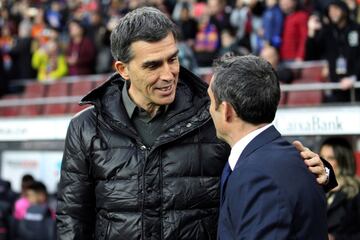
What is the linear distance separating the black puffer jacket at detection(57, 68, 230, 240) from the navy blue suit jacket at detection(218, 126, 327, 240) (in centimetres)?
53

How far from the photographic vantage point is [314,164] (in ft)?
8.50

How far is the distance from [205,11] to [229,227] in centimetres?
963

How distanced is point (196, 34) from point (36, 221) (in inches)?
175

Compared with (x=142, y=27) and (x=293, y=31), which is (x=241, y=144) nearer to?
(x=142, y=27)

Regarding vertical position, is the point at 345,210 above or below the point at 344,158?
below

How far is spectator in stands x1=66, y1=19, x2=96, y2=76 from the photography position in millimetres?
12844

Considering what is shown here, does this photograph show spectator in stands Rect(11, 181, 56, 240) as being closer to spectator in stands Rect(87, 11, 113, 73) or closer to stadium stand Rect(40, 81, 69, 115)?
stadium stand Rect(40, 81, 69, 115)

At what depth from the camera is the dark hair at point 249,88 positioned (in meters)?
2.35

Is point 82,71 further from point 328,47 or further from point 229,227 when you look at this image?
point 229,227

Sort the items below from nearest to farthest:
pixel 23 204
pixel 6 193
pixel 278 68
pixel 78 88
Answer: pixel 6 193
pixel 23 204
pixel 278 68
pixel 78 88

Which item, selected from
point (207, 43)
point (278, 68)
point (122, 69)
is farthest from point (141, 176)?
point (207, 43)

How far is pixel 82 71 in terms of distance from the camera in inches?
516

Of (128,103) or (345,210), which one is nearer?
(128,103)

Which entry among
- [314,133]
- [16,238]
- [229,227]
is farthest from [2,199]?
[229,227]
